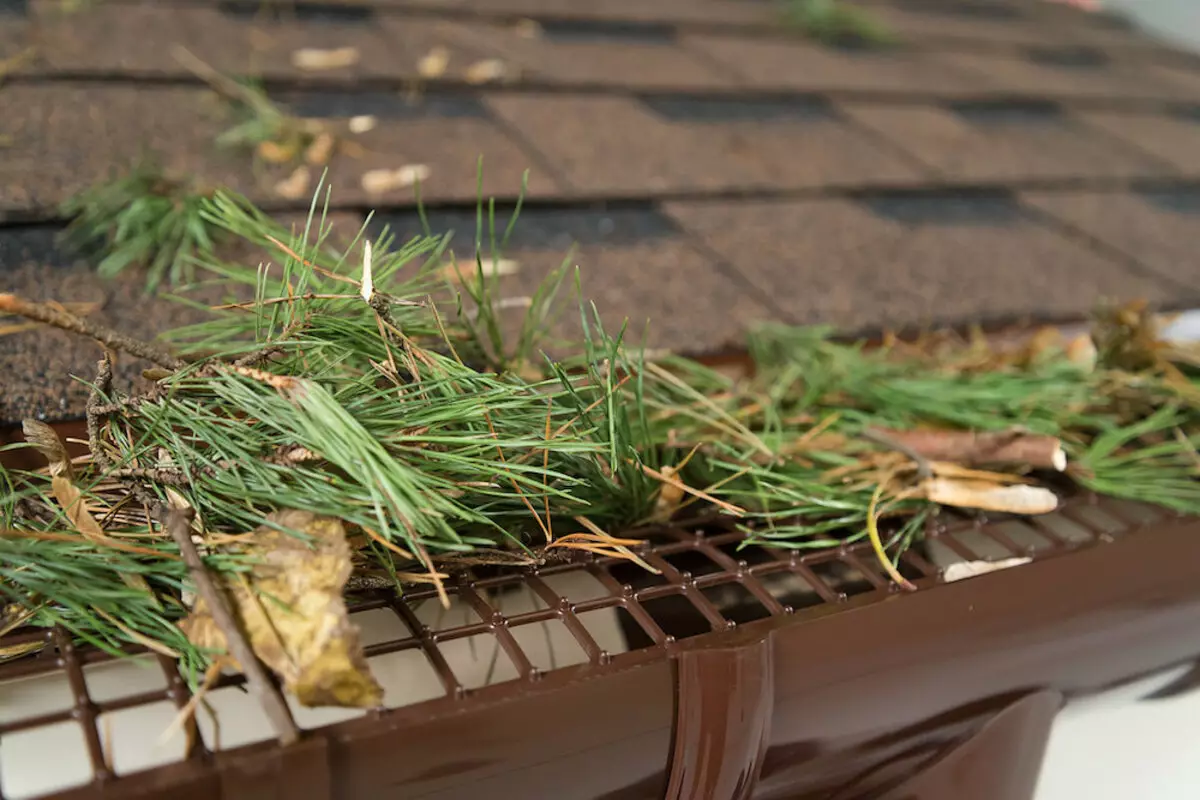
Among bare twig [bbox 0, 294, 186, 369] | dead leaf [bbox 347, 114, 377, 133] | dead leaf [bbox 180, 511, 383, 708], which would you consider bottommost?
dead leaf [bbox 180, 511, 383, 708]

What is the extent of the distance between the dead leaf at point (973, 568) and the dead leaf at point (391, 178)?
23.8 inches

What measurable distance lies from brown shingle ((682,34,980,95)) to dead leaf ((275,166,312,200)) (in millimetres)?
730

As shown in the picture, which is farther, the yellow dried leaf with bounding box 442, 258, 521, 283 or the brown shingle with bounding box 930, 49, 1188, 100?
the brown shingle with bounding box 930, 49, 1188, 100

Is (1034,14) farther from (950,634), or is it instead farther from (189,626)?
(189,626)

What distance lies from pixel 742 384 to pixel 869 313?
0.20 meters

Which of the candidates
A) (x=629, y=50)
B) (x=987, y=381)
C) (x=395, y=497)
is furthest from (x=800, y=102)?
(x=395, y=497)

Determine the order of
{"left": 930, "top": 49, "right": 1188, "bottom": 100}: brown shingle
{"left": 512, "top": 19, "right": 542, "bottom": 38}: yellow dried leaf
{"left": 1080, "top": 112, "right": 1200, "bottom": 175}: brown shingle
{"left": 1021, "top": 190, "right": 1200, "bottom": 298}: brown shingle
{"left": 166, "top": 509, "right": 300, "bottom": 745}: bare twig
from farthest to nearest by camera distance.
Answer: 1. {"left": 930, "top": 49, "right": 1188, "bottom": 100}: brown shingle
2. {"left": 1080, "top": 112, "right": 1200, "bottom": 175}: brown shingle
3. {"left": 512, "top": 19, "right": 542, "bottom": 38}: yellow dried leaf
4. {"left": 1021, "top": 190, "right": 1200, "bottom": 298}: brown shingle
5. {"left": 166, "top": 509, "right": 300, "bottom": 745}: bare twig

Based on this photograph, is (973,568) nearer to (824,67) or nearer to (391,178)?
(391,178)

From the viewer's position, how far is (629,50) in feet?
4.28

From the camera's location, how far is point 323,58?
1.05 meters

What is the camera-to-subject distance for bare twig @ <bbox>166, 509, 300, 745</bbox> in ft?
1.27

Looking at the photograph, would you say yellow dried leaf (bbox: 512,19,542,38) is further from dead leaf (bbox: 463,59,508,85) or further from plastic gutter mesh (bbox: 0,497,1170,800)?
plastic gutter mesh (bbox: 0,497,1170,800)

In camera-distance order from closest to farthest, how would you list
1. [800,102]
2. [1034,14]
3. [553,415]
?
[553,415]
[800,102]
[1034,14]

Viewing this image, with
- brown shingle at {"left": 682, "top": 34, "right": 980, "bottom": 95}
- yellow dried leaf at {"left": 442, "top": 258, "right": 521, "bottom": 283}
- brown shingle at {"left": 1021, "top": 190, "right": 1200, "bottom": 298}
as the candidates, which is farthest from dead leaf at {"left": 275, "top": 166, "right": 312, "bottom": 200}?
brown shingle at {"left": 1021, "top": 190, "right": 1200, "bottom": 298}
